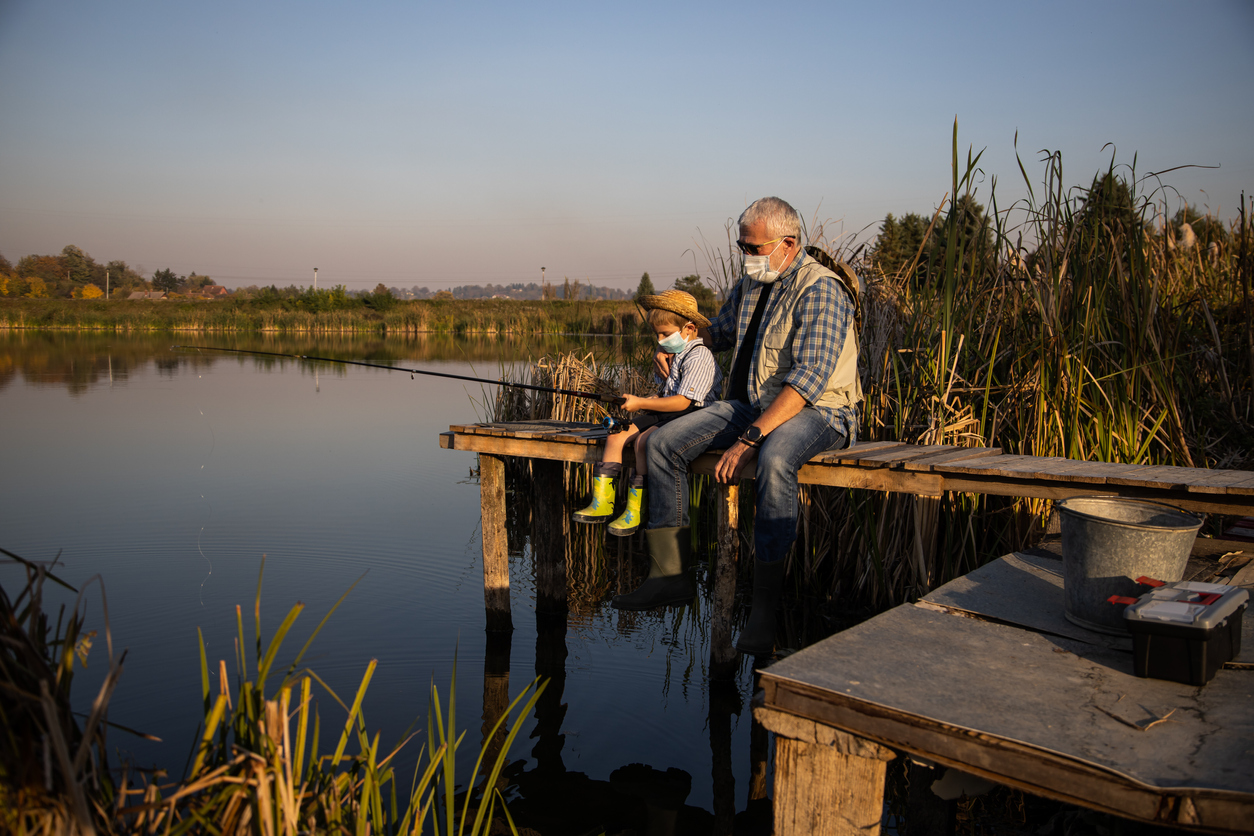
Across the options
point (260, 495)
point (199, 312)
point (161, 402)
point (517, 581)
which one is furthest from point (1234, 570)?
point (199, 312)

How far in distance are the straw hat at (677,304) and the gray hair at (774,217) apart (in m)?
0.55

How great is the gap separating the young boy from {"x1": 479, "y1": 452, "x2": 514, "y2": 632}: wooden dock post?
83 cm

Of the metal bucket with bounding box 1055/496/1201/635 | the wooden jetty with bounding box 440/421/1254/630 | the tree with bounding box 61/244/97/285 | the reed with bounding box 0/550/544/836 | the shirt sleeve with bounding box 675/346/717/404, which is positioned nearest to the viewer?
the reed with bounding box 0/550/544/836

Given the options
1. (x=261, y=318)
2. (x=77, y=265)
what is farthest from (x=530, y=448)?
(x=77, y=265)

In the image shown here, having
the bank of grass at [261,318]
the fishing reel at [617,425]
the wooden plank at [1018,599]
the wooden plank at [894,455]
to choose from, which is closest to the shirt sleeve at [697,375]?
the fishing reel at [617,425]

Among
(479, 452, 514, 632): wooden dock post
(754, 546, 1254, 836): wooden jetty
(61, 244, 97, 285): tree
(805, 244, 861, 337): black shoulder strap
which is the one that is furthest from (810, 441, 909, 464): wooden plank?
(61, 244, 97, 285): tree

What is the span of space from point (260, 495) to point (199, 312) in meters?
30.8

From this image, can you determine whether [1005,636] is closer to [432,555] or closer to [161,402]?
[432,555]

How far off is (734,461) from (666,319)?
3.10 feet

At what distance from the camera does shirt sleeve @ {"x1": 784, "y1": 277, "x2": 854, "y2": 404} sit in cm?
357

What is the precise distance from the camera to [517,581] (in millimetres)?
5836

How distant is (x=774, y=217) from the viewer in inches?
148

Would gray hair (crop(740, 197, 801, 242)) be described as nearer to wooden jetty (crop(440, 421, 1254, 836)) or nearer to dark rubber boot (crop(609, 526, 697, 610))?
dark rubber boot (crop(609, 526, 697, 610))

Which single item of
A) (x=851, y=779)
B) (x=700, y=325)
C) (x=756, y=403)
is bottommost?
(x=851, y=779)
